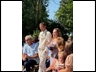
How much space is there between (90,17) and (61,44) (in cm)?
51

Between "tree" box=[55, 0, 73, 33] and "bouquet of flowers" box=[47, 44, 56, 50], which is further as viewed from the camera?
"bouquet of flowers" box=[47, 44, 56, 50]

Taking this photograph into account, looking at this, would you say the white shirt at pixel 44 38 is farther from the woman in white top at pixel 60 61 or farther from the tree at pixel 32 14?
the woman in white top at pixel 60 61

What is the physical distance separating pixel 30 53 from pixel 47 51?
0.23 m

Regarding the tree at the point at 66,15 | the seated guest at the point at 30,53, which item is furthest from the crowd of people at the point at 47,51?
the tree at the point at 66,15

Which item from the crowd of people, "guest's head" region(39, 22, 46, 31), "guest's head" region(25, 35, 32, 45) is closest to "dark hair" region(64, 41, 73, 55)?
the crowd of people

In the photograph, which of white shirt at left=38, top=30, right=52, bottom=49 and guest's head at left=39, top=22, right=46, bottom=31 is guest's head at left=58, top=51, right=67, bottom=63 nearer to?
white shirt at left=38, top=30, right=52, bottom=49

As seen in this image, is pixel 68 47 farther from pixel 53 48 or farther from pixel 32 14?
pixel 32 14

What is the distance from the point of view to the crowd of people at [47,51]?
19.0 feet

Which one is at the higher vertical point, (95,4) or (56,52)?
(95,4)

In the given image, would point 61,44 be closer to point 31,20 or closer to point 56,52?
point 56,52

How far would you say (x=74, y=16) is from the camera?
5.69m

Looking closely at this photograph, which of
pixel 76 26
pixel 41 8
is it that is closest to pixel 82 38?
Answer: pixel 76 26

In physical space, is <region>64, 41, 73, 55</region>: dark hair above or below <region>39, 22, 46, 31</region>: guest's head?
below

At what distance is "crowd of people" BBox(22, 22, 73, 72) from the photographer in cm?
579
